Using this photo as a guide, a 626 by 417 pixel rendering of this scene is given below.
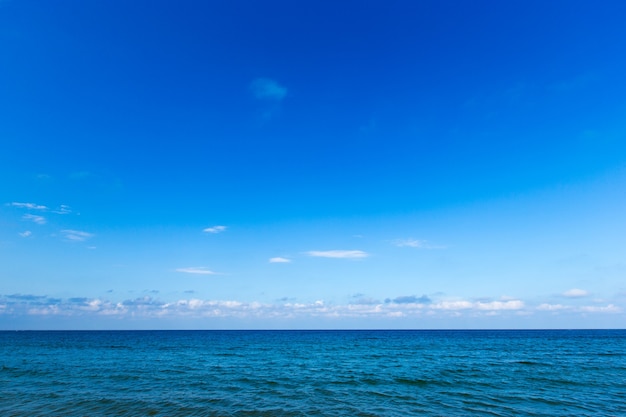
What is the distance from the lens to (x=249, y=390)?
25125 millimetres

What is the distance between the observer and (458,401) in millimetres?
22203

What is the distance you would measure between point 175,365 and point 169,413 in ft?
73.9

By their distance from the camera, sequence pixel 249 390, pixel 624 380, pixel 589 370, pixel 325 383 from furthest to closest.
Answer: pixel 589 370 → pixel 624 380 → pixel 325 383 → pixel 249 390

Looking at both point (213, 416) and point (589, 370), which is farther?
point (589, 370)

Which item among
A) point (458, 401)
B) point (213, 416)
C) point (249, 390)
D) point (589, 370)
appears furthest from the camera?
point (589, 370)

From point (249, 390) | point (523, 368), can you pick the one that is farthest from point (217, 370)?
point (523, 368)

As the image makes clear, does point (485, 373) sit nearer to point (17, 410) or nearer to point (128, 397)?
point (128, 397)

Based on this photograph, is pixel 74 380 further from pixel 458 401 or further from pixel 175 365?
pixel 458 401

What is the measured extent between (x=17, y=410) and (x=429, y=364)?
3681cm

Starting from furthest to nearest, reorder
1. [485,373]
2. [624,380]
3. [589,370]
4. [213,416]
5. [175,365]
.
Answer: [175,365], [589,370], [485,373], [624,380], [213,416]

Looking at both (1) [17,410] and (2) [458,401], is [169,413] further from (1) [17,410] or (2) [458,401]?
(2) [458,401]

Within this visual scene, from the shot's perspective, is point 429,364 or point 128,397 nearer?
point 128,397

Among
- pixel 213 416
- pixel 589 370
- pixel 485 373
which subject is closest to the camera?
pixel 213 416

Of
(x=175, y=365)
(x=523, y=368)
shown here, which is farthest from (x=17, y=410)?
(x=523, y=368)
